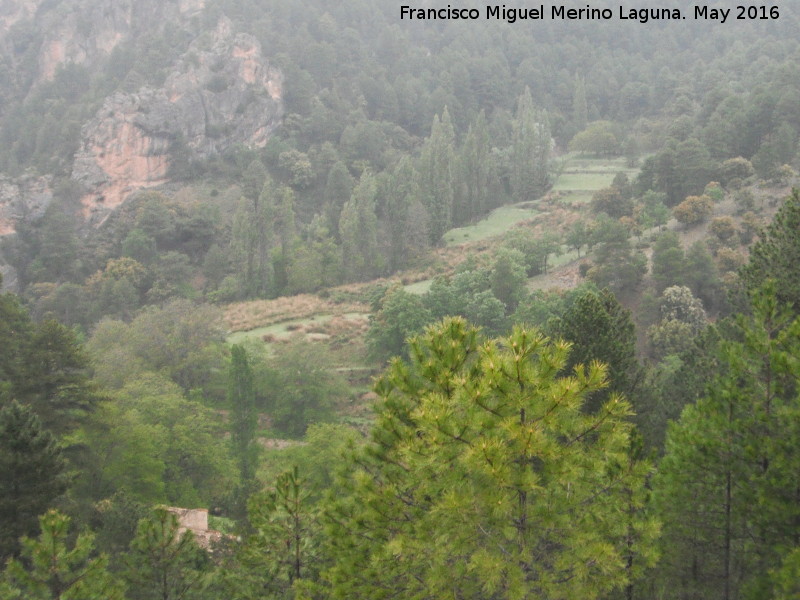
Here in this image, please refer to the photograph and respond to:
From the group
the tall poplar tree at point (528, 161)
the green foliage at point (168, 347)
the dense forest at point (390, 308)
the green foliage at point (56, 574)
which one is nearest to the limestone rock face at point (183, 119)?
the dense forest at point (390, 308)

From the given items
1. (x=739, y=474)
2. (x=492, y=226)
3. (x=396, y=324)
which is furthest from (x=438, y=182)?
(x=739, y=474)

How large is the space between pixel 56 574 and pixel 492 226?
65.6 m

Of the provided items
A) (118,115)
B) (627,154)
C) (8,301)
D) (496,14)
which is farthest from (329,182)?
(496,14)

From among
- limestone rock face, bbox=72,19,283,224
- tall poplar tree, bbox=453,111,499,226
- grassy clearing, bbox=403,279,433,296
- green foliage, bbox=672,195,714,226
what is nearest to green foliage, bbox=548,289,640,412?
green foliage, bbox=672,195,714,226

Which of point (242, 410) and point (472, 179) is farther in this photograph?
point (472, 179)

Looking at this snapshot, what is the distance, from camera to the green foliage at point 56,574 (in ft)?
29.3

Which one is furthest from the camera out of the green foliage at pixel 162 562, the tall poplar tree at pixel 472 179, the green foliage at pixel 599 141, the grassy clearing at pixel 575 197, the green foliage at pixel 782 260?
the green foliage at pixel 599 141

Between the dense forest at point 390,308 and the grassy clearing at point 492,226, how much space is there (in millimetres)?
603

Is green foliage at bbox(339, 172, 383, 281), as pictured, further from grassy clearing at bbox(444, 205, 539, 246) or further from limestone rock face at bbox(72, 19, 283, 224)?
limestone rock face at bbox(72, 19, 283, 224)

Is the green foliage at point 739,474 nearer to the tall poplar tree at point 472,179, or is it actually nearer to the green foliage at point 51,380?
the green foliage at point 51,380

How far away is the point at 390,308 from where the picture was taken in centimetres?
4234

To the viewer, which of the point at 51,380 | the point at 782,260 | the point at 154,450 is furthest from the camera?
the point at 154,450

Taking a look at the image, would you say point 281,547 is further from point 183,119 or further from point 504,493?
point 183,119

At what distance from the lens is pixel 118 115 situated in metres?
79.1
